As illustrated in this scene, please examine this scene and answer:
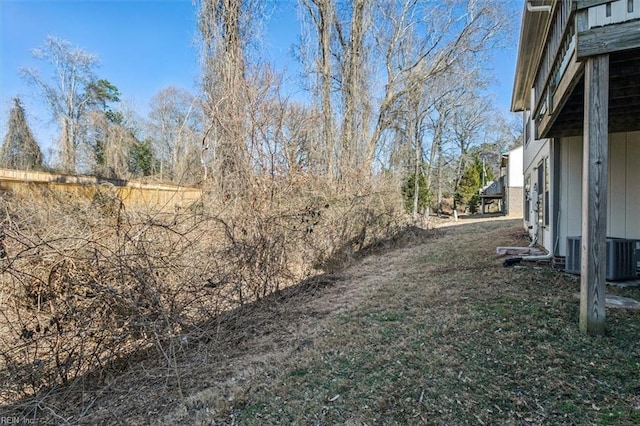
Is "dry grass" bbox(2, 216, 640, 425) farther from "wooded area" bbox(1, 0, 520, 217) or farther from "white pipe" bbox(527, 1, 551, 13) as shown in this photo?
"white pipe" bbox(527, 1, 551, 13)

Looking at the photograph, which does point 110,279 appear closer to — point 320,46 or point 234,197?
point 234,197

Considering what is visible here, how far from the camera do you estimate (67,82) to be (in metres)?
19.8

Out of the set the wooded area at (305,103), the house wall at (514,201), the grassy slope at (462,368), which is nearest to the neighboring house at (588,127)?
the grassy slope at (462,368)

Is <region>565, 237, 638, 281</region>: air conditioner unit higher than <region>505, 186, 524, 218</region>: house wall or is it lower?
lower

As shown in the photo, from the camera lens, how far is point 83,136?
60.8 ft

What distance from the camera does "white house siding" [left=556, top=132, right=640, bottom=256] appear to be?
18.4 feet

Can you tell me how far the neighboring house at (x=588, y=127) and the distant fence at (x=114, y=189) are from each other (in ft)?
17.1

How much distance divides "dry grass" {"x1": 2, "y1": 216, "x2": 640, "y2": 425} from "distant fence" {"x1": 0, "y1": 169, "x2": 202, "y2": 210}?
2.98 m

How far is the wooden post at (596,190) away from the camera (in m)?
2.94

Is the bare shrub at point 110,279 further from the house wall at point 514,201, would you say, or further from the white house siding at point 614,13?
the house wall at point 514,201

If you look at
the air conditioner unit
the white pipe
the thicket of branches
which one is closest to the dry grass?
the thicket of branches

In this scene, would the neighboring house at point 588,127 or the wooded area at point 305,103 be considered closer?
the neighboring house at point 588,127

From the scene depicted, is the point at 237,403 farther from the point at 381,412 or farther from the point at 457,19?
the point at 457,19

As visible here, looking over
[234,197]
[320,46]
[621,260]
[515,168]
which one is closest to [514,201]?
[515,168]
